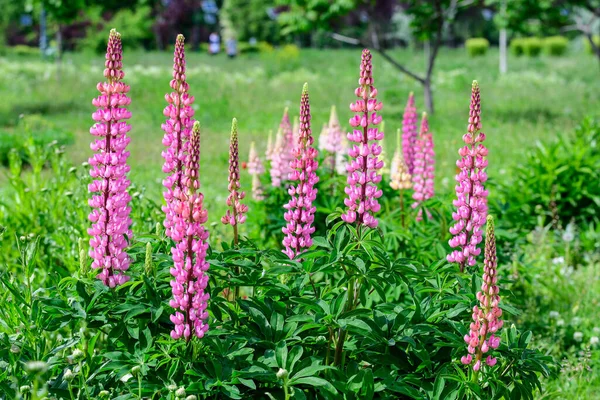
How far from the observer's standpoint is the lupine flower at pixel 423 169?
4.76m

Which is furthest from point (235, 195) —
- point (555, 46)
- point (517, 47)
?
point (555, 46)

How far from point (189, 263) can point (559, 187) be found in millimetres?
5351

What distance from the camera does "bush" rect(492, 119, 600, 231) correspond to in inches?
266

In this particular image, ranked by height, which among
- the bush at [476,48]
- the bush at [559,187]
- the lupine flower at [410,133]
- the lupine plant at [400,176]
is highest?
the bush at [476,48]

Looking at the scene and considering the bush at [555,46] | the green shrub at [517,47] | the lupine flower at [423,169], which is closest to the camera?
the lupine flower at [423,169]

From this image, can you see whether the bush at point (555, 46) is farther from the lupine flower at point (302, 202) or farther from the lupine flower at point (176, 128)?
the lupine flower at point (176, 128)

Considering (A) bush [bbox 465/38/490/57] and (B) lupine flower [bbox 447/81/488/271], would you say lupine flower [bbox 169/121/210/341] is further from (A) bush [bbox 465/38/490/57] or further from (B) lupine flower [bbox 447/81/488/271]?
(A) bush [bbox 465/38/490/57]

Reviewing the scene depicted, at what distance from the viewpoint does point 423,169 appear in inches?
191

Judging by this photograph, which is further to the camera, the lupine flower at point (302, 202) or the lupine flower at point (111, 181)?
the lupine flower at point (302, 202)

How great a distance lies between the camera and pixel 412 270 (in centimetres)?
248

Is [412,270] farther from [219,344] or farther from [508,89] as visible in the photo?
[508,89]

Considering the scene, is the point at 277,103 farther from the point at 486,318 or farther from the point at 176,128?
the point at 486,318

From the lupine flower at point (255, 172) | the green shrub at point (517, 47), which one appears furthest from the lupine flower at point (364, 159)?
the green shrub at point (517, 47)

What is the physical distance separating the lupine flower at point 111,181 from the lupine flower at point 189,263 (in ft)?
1.59
